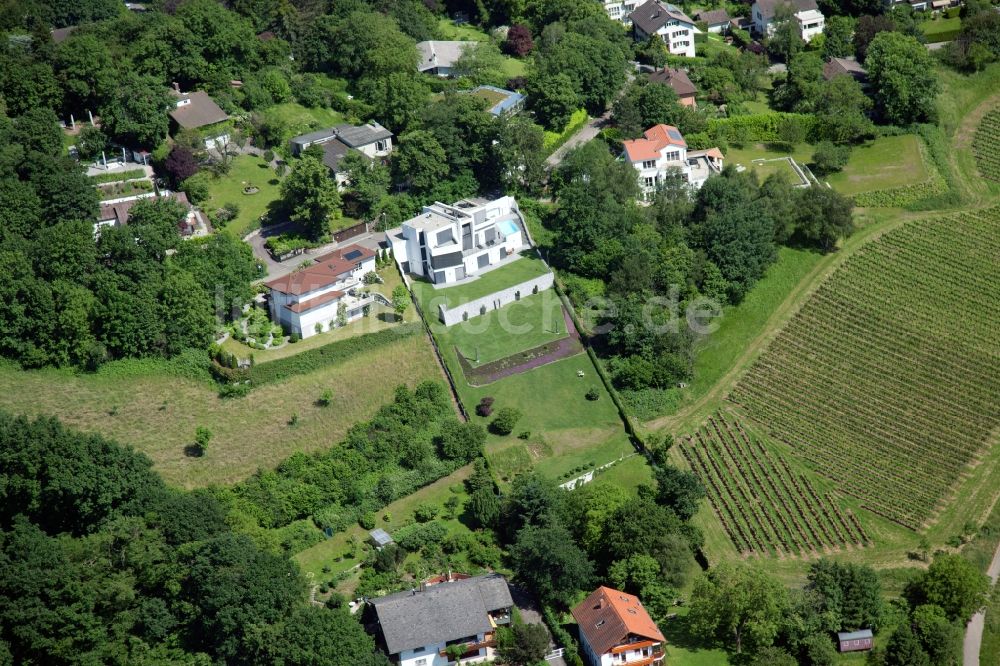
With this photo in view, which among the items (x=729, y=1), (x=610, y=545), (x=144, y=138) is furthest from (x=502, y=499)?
(x=729, y=1)

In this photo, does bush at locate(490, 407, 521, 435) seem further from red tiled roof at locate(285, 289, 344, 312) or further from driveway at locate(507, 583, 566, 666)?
red tiled roof at locate(285, 289, 344, 312)

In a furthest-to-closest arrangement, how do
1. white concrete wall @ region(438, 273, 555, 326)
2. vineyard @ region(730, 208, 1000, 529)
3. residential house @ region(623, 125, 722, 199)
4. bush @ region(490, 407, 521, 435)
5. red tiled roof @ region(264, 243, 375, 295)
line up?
residential house @ region(623, 125, 722, 199) < white concrete wall @ region(438, 273, 555, 326) < red tiled roof @ region(264, 243, 375, 295) < bush @ region(490, 407, 521, 435) < vineyard @ region(730, 208, 1000, 529)

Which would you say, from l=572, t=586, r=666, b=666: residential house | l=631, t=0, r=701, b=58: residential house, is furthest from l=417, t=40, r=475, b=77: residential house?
l=572, t=586, r=666, b=666: residential house

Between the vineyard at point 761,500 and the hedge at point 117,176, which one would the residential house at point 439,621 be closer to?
the vineyard at point 761,500

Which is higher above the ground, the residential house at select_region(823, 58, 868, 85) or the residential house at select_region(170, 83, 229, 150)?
the residential house at select_region(170, 83, 229, 150)

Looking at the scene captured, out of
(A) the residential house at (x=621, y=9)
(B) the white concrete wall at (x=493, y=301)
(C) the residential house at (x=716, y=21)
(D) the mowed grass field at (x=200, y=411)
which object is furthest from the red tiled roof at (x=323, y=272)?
(C) the residential house at (x=716, y=21)

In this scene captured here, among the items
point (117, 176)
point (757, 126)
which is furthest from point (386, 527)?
point (757, 126)

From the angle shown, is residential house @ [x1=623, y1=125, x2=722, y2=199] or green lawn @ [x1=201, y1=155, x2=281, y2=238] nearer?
green lawn @ [x1=201, y1=155, x2=281, y2=238]
